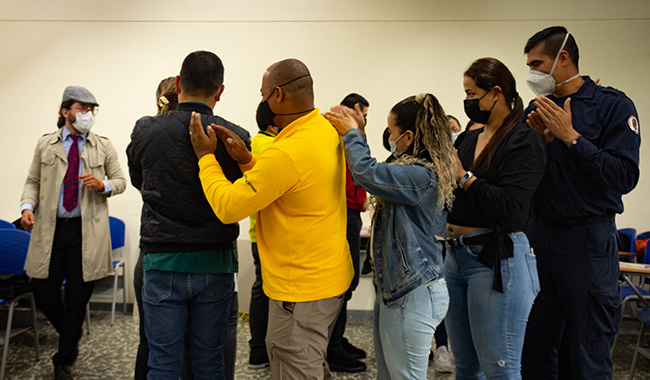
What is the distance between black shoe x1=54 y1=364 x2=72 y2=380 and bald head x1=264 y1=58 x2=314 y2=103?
2233 millimetres

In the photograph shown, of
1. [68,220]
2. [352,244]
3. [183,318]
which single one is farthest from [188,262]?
[68,220]

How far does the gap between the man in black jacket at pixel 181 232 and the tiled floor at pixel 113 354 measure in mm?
1255

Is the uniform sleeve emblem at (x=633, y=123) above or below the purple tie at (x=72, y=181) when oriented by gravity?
above

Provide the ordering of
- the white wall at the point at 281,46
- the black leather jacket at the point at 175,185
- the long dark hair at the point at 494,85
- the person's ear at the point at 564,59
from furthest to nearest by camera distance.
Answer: the white wall at the point at 281,46, the person's ear at the point at 564,59, the long dark hair at the point at 494,85, the black leather jacket at the point at 175,185

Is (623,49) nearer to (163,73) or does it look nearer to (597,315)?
(597,315)

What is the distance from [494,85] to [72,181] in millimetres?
2435

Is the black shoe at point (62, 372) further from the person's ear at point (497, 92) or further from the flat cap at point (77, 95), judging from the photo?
the person's ear at point (497, 92)

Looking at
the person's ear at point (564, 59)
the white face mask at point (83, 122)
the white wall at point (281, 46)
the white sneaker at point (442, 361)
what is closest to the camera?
the person's ear at point (564, 59)

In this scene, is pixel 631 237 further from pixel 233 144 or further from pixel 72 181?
pixel 72 181

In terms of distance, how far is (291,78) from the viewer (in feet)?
4.08

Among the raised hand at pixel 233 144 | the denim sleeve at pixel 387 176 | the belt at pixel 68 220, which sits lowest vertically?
the belt at pixel 68 220

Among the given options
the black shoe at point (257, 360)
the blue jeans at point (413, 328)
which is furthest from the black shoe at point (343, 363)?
the blue jeans at point (413, 328)

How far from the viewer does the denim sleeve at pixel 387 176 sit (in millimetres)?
1199

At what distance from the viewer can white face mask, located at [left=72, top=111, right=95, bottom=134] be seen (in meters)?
2.43
